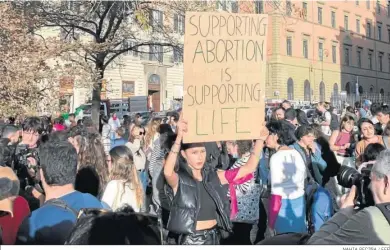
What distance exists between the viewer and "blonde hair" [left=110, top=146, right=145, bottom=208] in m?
4.39

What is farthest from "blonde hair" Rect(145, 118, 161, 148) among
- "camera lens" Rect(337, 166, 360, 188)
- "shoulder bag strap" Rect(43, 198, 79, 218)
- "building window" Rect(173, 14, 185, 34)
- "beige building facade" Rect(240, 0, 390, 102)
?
"beige building facade" Rect(240, 0, 390, 102)

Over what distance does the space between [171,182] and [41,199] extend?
1.44 m

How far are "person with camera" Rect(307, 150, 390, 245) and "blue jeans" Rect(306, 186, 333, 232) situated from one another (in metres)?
2.46

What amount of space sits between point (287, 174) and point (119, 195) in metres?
1.74

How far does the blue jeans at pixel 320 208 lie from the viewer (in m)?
5.04

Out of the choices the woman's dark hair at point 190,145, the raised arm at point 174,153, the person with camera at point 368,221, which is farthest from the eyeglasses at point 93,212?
the woman's dark hair at point 190,145

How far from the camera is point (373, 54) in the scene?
6506 centimetres

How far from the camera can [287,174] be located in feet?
16.9

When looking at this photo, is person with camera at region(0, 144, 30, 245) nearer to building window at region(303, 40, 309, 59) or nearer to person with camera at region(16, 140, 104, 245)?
person with camera at region(16, 140, 104, 245)

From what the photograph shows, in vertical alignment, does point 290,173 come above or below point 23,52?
below

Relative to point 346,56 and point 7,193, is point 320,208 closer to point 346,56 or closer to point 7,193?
point 7,193

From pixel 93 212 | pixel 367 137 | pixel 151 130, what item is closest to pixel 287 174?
pixel 367 137

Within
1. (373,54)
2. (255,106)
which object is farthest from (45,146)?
(373,54)
